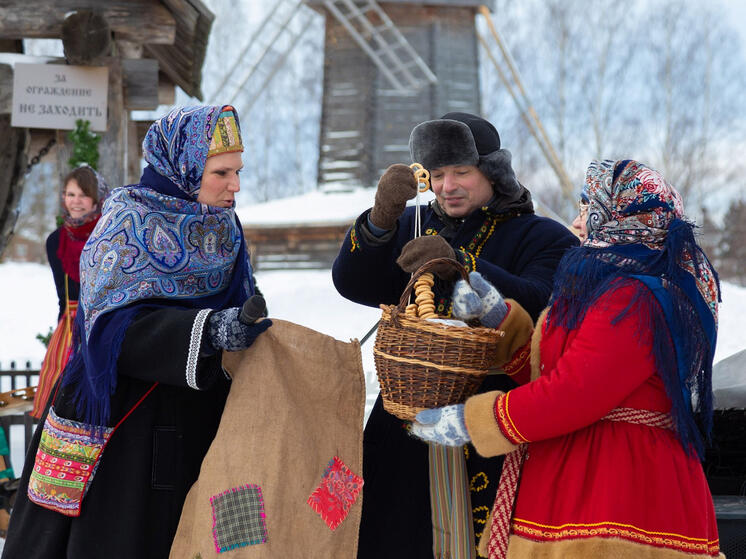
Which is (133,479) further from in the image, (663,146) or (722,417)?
(663,146)

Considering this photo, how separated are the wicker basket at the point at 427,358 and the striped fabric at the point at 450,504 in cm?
36

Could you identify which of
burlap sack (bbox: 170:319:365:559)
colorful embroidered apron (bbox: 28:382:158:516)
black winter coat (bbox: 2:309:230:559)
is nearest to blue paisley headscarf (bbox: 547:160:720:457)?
burlap sack (bbox: 170:319:365:559)

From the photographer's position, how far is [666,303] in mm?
1886

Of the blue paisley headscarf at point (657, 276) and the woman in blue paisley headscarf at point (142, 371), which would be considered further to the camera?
the woman in blue paisley headscarf at point (142, 371)

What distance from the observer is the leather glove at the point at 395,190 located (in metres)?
2.27

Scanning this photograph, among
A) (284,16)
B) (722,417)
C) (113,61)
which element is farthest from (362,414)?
(284,16)

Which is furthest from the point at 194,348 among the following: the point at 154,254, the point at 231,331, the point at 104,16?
the point at 104,16

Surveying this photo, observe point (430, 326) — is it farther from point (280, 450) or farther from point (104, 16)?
point (104, 16)

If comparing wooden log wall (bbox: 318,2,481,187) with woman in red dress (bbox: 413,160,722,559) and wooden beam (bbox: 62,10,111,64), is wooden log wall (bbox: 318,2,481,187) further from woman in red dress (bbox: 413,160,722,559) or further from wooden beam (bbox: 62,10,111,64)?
woman in red dress (bbox: 413,160,722,559)

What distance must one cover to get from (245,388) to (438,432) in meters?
0.59

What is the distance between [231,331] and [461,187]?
81 cm

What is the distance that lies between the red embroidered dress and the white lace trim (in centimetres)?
73

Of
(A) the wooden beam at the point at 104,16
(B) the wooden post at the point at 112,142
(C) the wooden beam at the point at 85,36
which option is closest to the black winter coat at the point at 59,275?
(B) the wooden post at the point at 112,142

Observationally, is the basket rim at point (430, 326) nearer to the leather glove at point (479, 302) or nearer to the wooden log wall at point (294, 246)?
the leather glove at point (479, 302)
